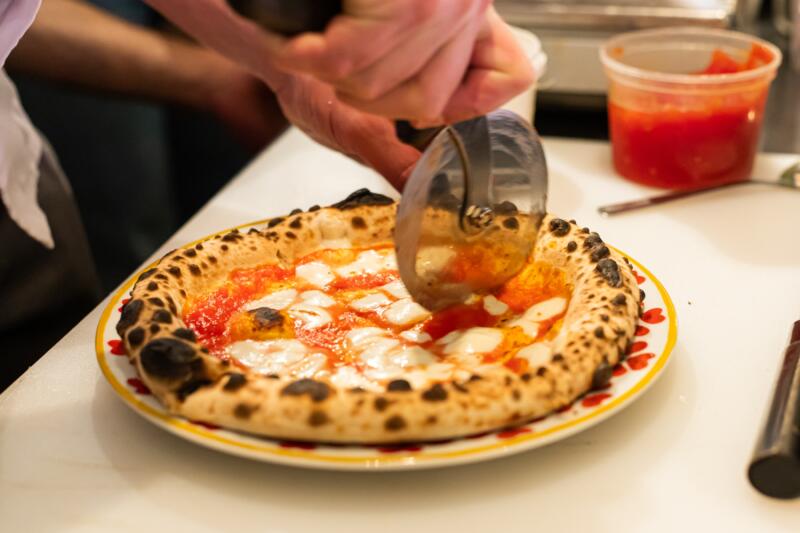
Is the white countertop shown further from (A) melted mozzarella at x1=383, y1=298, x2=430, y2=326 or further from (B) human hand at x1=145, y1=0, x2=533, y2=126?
(B) human hand at x1=145, y1=0, x2=533, y2=126

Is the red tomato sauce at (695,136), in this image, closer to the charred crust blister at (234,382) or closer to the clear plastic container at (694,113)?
the clear plastic container at (694,113)

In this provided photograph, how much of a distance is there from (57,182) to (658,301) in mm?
1027

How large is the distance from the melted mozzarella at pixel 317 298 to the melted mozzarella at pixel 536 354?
0.26 m

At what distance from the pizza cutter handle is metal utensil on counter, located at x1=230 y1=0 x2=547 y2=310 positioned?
240mm

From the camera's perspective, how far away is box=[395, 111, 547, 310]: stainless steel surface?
3.14ft

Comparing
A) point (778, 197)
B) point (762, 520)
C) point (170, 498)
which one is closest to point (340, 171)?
point (778, 197)

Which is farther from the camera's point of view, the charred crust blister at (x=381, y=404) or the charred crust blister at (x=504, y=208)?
the charred crust blister at (x=504, y=208)

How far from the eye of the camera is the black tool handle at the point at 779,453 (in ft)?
2.61

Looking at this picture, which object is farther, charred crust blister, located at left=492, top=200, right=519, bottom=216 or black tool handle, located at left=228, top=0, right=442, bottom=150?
charred crust blister, located at left=492, top=200, right=519, bottom=216

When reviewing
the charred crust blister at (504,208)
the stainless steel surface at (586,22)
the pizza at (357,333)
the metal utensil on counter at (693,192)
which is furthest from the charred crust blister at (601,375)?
the stainless steel surface at (586,22)

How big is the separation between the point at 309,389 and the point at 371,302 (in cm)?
27

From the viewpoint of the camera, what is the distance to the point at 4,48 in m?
1.06

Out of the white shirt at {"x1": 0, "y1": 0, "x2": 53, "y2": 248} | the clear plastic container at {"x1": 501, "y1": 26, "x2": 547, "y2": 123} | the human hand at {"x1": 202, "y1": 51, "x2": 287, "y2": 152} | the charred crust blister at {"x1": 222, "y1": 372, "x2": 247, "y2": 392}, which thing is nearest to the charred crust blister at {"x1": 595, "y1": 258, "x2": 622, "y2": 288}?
the charred crust blister at {"x1": 222, "y1": 372, "x2": 247, "y2": 392}

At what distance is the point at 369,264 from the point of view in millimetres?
1211
